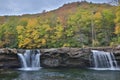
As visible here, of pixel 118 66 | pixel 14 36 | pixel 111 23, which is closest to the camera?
pixel 118 66

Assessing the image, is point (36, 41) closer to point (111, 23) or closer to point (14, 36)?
point (14, 36)

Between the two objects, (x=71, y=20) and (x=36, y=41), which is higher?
(x=71, y=20)

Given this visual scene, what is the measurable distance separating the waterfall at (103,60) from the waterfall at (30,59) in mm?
6690

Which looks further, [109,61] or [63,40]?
[63,40]

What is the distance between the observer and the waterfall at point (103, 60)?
3397cm

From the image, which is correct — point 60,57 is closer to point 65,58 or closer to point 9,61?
point 65,58

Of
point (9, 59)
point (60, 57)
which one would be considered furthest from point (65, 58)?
point (9, 59)

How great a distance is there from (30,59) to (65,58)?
14.3 feet

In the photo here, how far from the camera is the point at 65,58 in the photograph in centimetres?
3422

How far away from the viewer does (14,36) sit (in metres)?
52.3

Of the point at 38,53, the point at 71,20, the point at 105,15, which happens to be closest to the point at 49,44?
the point at 71,20

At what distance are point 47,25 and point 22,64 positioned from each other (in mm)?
16677

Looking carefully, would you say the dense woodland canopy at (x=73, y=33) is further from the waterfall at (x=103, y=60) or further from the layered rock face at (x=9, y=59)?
the layered rock face at (x=9, y=59)

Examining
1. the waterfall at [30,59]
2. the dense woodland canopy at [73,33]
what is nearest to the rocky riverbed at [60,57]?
the waterfall at [30,59]
